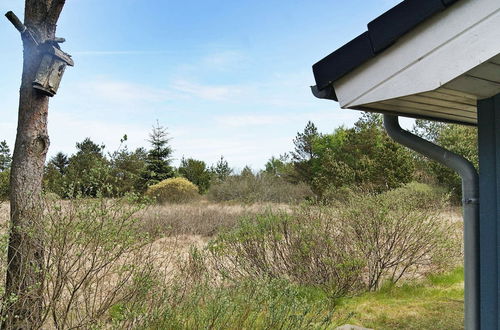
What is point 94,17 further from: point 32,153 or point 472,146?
point 472,146

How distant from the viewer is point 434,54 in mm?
1470

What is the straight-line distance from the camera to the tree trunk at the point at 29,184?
2.84 m

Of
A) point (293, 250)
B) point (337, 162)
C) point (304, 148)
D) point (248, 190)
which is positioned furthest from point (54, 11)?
point (304, 148)

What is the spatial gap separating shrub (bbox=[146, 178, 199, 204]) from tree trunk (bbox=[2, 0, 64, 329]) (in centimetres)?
1408

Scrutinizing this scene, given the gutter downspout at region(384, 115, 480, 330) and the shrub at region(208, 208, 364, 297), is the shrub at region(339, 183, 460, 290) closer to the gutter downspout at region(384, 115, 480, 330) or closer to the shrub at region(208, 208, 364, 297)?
the shrub at region(208, 208, 364, 297)

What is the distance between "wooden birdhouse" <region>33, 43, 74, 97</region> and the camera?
340cm

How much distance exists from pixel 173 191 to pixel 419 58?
17.1 meters

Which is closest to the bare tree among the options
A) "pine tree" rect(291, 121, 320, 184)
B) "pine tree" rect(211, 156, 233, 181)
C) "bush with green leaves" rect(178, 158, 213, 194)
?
"bush with green leaves" rect(178, 158, 213, 194)

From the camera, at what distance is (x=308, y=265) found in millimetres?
5098

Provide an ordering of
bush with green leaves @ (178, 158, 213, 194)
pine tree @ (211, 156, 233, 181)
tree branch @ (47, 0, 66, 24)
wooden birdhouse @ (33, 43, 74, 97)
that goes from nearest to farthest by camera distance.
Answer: wooden birdhouse @ (33, 43, 74, 97)
tree branch @ (47, 0, 66, 24)
bush with green leaves @ (178, 158, 213, 194)
pine tree @ (211, 156, 233, 181)

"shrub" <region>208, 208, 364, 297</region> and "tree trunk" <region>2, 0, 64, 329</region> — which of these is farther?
"shrub" <region>208, 208, 364, 297</region>

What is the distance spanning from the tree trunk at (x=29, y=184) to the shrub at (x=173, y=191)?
1408cm

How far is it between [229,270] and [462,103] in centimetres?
393

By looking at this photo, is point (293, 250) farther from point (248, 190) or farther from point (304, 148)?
point (304, 148)
